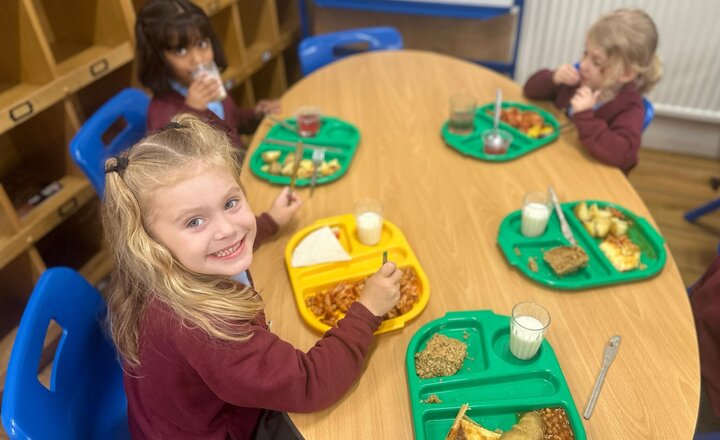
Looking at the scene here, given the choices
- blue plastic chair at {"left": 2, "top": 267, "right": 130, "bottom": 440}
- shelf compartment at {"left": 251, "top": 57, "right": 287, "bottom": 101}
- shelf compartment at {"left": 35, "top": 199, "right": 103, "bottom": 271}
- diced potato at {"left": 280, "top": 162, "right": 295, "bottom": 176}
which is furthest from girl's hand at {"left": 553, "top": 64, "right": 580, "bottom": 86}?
shelf compartment at {"left": 251, "top": 57, "right": 287, "bottom": 101}

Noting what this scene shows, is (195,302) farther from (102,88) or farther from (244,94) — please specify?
(244,94)

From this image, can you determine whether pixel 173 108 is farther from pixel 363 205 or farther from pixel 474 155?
pixel 474 155

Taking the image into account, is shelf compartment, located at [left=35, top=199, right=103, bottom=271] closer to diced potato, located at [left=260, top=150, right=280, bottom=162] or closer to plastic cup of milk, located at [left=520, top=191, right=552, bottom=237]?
diced potato, located at [left=260, top=150, right=280, bottom=162]

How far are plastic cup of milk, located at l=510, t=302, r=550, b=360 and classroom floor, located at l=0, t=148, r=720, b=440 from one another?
166cm

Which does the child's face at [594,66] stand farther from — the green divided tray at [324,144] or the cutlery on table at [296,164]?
the cutlery on table at [296,164]

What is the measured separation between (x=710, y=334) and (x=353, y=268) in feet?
3.09

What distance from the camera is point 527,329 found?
3.12ft

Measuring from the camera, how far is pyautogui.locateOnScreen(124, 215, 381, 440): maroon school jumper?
88 cm

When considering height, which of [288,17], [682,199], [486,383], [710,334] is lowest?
[682,199]

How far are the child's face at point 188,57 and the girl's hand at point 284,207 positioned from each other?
76 cm

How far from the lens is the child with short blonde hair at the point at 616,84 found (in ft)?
5.17

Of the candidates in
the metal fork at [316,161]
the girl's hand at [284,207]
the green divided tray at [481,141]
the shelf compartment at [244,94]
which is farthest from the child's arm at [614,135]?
the shelf compartment at [244,94]

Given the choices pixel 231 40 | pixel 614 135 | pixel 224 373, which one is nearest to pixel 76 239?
pixel 231 40

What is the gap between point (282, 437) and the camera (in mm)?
1094
